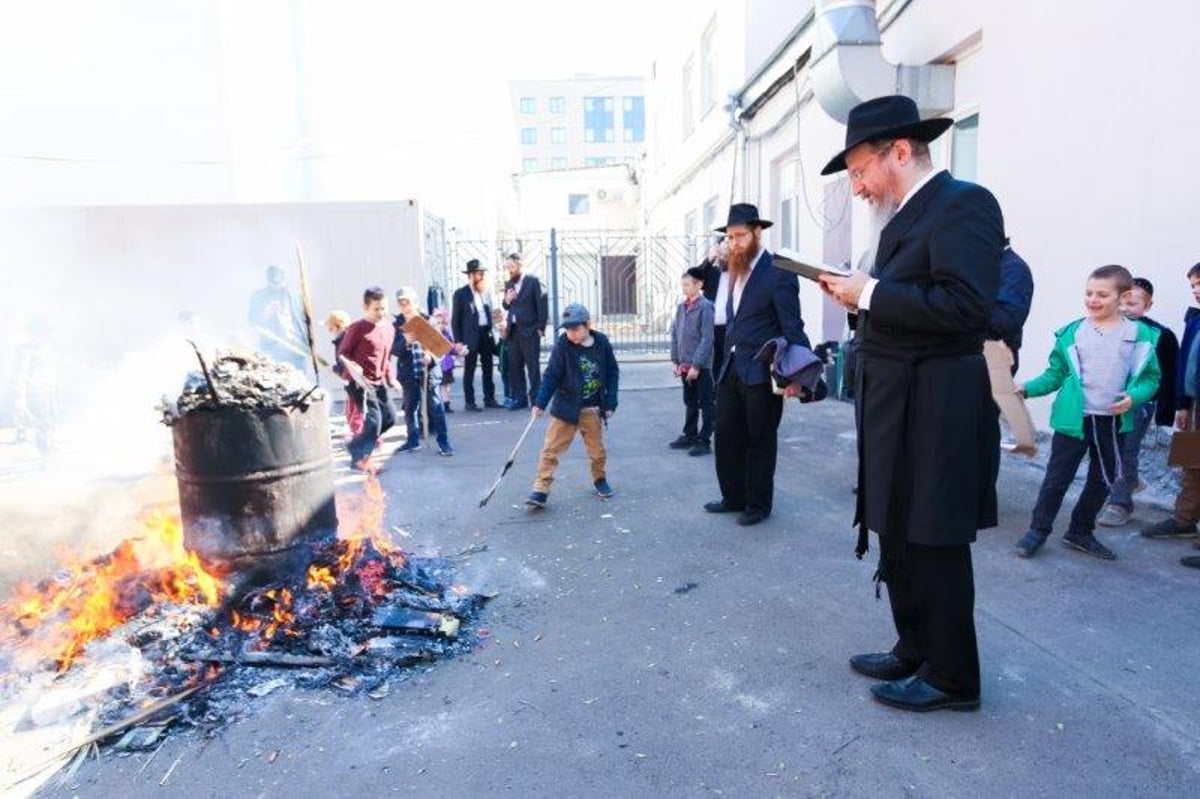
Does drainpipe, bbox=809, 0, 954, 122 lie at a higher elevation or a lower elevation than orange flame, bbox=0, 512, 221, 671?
higher

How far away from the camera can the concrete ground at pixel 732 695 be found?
262cm

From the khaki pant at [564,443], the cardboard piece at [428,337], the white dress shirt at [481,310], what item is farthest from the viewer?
the white dress shirt at [481,310]

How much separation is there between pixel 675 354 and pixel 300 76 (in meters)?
13.6

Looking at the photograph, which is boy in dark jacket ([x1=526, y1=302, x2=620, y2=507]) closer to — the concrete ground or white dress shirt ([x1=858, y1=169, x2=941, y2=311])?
the concrete ground

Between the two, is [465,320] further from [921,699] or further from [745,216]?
[921,699]

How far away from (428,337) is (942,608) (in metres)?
5.47

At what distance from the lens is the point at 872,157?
2.77 meters

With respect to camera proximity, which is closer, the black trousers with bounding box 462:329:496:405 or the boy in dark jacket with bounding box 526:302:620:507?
the boy in dark jacket with bounding box 526:302:620:507

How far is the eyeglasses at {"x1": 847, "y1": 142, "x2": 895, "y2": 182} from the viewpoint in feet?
8.96

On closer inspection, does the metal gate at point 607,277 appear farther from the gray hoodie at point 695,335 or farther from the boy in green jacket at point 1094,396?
the boy in green jacket at point 1094,396

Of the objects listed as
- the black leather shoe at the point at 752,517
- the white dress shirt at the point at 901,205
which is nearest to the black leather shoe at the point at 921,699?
the white dress shirt at the point at 901,205

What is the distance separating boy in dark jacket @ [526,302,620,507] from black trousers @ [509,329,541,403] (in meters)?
4.20

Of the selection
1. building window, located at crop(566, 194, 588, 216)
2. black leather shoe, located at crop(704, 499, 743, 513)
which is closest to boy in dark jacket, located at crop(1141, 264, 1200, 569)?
black leather shoe, located at crop(704, 499, 743, 513)

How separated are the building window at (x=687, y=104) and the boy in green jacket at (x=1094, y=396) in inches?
646
